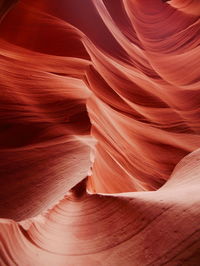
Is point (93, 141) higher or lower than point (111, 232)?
higher

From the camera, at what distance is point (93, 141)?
66.9 inches

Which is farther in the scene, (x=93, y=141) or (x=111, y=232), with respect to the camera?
(x=93, y=141)

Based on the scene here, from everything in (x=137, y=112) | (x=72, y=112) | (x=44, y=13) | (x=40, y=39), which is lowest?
(x=137, y=112)

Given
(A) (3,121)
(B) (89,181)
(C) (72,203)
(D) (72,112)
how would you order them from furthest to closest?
(D) (72,112)
(A) (3,121)
(B) (89,181)
(C) (72,203)

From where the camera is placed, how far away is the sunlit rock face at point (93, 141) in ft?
2.75

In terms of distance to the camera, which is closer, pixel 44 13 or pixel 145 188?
pixel 145 188

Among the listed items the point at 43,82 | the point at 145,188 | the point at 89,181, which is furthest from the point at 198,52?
the point at 89,181

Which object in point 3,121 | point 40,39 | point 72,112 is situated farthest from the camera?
point 40,39

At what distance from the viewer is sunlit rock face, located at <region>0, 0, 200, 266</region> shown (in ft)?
2.75

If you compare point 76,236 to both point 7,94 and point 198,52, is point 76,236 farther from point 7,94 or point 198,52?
point 198,52

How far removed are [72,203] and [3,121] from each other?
991 mm

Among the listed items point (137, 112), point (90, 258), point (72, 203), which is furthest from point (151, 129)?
point (90, 258)

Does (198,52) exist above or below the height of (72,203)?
above

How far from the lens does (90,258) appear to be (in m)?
0.82
